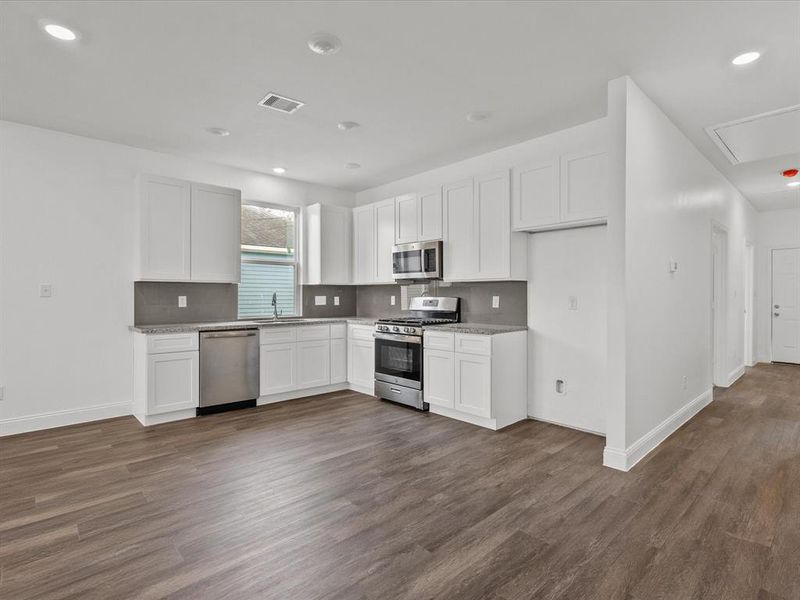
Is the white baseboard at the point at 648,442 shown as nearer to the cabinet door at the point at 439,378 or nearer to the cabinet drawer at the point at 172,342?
the cabinet door at the point at 439,378

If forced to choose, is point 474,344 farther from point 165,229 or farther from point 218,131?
point 165,229

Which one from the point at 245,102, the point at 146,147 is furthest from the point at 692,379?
the point at 146,147

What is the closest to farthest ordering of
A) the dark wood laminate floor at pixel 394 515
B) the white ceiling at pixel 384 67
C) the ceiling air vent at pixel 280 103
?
1. the dark wood laminate floor at pixel 394 515
2. the white ceiling at pixel 384 67
3. the ceiling air vent at pixel 280 103

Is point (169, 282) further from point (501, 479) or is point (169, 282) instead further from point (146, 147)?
point (501, 479)

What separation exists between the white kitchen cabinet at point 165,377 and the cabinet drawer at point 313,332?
115cm

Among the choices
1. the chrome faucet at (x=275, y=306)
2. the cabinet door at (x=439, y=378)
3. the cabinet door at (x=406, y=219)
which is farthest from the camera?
the chrome faucet at (x=275, y=306)

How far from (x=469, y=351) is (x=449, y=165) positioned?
2.32m

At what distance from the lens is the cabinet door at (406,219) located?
5.03m

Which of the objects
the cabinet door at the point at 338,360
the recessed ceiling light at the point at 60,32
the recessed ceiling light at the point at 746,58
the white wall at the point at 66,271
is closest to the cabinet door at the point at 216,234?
the white wall at the point at 66,271

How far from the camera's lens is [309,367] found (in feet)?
16.9

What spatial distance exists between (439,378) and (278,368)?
1.84m

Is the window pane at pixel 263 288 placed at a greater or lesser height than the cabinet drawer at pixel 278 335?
greater

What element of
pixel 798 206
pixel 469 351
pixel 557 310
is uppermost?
pixel 798 206

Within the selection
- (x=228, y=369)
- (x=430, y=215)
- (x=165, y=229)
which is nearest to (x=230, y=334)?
(x=228, y=369)
